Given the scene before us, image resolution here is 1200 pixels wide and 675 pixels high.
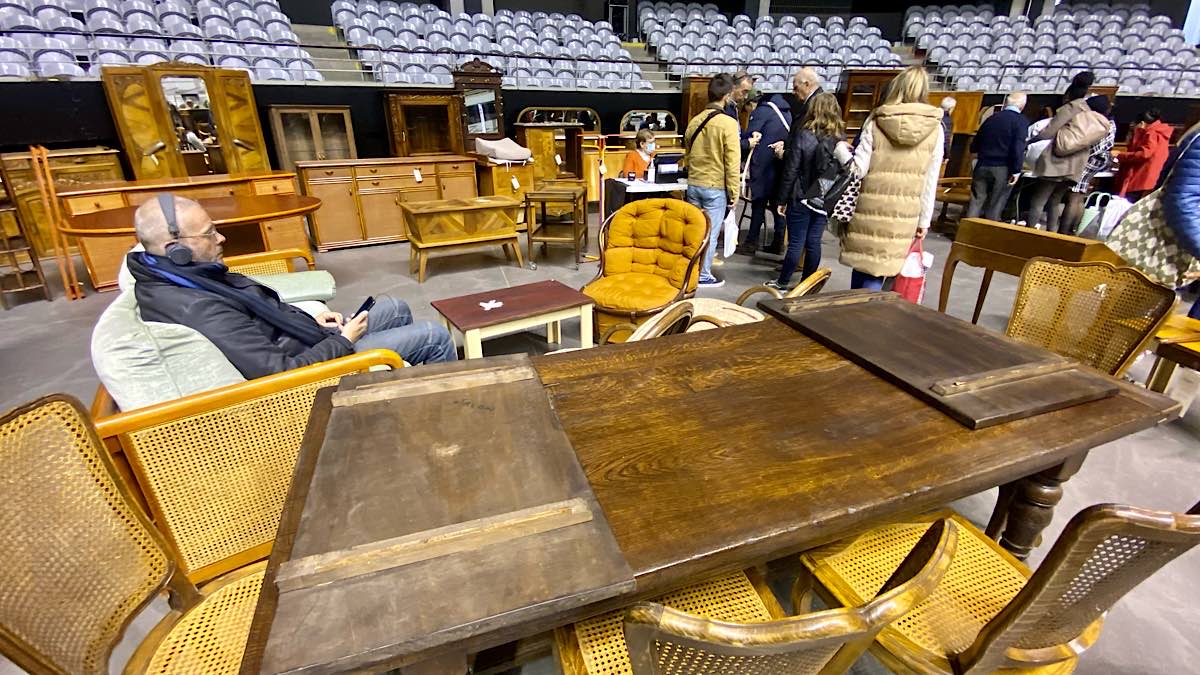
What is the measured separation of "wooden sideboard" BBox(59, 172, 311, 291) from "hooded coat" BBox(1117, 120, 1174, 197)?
27.7 ft

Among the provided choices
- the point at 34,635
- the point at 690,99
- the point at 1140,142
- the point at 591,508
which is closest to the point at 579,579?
the point at 591,508

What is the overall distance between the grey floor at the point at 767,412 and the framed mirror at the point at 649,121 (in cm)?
397

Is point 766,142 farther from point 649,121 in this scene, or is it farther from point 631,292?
point 649,121

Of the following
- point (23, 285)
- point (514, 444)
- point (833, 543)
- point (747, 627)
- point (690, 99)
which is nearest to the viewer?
point (747, 627)

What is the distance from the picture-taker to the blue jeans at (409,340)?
2389mm

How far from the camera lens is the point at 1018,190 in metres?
5.49

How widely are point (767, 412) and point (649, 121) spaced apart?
8.44m

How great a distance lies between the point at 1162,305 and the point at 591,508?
207 centimetres

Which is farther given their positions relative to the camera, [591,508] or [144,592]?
[144,592]

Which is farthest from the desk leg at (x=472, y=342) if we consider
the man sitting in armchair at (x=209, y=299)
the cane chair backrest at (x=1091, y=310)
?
the cane chair backrest at (x=1091, y=310)

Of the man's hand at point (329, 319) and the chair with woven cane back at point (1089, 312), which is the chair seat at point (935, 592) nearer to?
the chair with woven cane back at point (1089, 312)

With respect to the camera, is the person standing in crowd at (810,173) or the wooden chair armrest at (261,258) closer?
the wooden chair armrest at (261,258)

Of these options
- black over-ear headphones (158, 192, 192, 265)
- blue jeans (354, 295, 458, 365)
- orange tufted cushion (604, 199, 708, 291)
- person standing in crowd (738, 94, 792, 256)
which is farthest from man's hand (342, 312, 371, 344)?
person standing in crowd (738, 94, 792, 256)

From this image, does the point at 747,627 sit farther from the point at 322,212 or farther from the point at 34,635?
the point at 322,212
